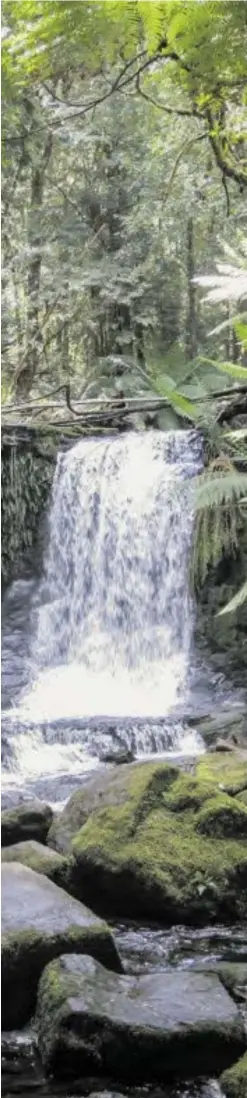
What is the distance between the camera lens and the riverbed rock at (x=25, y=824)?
156 inches

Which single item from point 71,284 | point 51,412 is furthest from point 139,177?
point 51,412

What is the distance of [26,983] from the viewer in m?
2.60

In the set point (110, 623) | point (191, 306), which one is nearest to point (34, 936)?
point (110, 623)

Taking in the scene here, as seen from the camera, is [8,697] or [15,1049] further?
[8,697]

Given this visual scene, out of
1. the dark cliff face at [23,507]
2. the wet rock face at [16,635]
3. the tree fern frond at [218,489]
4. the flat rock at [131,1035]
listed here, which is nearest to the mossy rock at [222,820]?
the flat rock at [131,1035]

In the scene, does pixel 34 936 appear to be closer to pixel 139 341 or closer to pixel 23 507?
pixel 23 507

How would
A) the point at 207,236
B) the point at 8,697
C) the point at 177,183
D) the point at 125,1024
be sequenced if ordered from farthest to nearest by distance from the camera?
the point at 207,236
the point at 177,183
the point at 8,697
the point at 125,1024

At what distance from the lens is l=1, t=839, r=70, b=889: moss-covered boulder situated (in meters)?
3.44

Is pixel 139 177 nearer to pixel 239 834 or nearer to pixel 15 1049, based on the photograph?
pixel 239 834

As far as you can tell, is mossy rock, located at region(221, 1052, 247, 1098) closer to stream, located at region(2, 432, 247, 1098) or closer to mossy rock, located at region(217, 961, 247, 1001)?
mossy rock, located at region(217, 961, 247, 1001)

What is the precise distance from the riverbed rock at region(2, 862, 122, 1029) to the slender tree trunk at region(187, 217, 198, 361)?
33.2 ft

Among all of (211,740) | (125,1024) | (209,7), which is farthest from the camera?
(211,740)

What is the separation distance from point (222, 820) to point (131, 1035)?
146cm

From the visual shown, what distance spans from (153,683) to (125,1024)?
18.4ft
